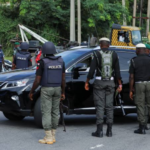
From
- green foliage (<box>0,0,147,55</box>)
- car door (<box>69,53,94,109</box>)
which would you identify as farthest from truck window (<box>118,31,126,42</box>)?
car door (<box>69,53,94,109</box>)

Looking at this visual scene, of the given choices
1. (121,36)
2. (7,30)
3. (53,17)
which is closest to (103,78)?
(121,36)

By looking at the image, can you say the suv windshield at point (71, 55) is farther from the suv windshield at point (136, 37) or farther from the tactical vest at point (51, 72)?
the suv windshield at point (136, 37)

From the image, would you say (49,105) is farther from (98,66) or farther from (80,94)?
(80,94)

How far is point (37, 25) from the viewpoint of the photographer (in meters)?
37.8

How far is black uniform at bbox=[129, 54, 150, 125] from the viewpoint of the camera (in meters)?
8.88

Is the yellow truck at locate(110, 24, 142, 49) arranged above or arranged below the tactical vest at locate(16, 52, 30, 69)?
above

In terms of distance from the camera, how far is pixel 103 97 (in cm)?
855

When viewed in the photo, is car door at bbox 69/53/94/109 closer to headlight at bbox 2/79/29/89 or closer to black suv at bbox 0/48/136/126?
black suv at bbox 0/48/136/126

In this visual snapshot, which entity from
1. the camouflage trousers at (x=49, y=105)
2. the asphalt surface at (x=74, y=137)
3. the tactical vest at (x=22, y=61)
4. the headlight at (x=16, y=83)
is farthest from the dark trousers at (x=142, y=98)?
the tactical vest at (x=22, y=61)

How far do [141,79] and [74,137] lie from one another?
63.9 inches

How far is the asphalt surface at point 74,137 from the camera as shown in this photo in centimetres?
775

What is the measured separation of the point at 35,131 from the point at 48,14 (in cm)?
2785

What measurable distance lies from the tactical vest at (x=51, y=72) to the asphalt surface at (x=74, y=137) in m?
1.00

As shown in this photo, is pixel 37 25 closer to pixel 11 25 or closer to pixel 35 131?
pixel 11 25
